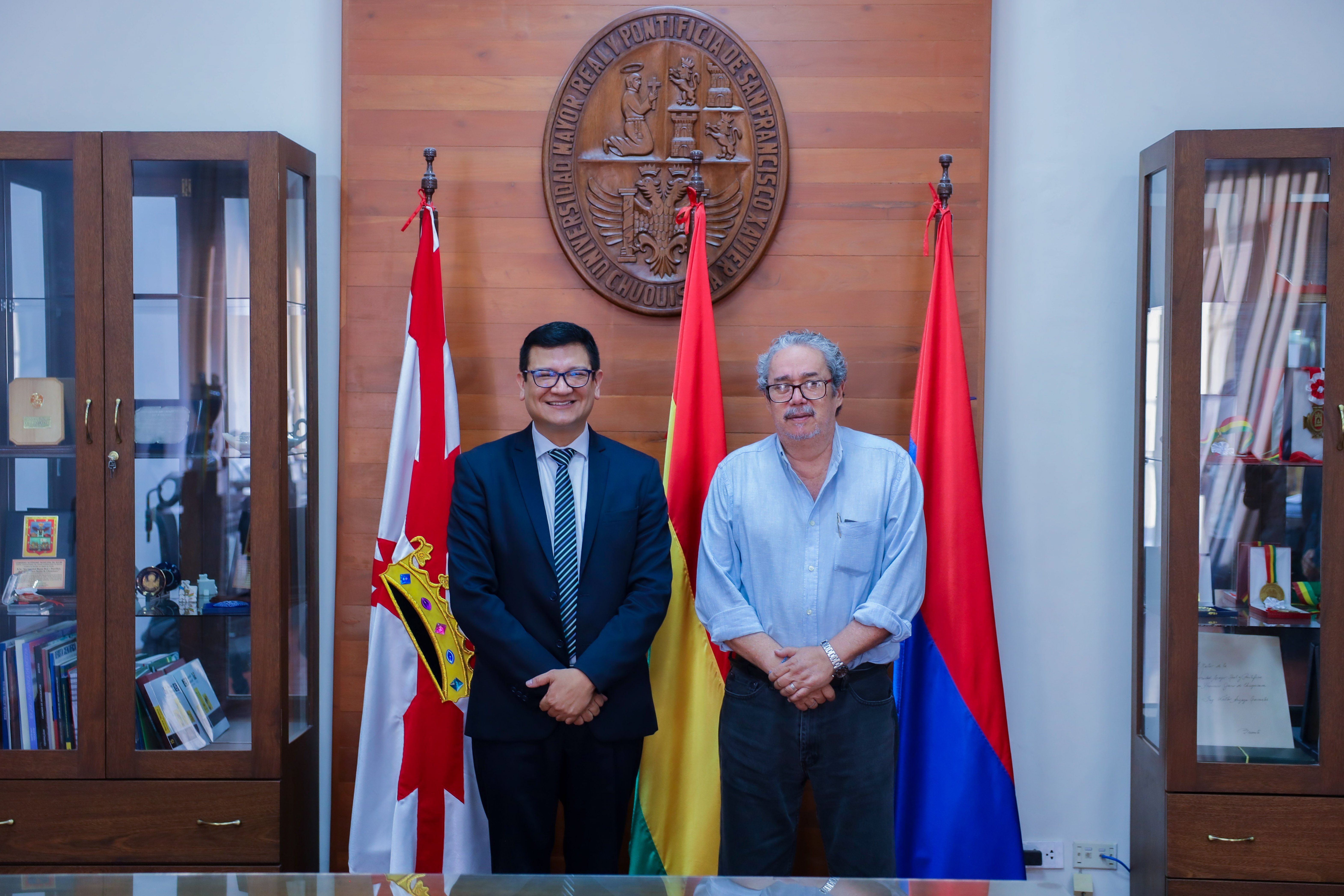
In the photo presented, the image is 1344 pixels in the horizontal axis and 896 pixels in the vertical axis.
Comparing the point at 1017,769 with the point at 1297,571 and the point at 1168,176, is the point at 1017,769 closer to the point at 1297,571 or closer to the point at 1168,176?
the point at 1297,571

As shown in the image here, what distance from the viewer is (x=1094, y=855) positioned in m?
2.52

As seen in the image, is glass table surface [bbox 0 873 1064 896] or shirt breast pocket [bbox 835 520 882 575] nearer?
glass table surface [bbox 0 873 1064 896]

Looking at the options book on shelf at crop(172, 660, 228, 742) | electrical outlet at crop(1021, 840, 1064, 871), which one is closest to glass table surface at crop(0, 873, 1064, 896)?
book on shelf at crop(172, 660, 228, 742)

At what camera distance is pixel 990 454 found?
2.53 meters

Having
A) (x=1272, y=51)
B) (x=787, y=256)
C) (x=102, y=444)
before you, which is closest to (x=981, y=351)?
(x=787, y=256)

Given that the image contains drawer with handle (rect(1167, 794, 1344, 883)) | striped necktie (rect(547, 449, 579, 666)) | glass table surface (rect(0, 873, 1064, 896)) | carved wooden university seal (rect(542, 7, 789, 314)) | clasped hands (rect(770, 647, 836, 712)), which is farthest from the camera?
carved wooden university seal (rect(542, 7, 789, 314))

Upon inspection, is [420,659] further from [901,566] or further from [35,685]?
[901,566]

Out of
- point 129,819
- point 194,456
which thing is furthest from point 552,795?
point 194,456

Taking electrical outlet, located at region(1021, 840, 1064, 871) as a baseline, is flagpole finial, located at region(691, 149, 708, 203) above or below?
above

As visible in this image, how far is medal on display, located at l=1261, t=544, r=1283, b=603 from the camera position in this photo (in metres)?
2.28

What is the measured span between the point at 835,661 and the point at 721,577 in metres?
0.31

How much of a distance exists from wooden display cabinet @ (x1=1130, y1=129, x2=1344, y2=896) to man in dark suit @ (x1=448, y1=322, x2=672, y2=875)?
53.3 inches

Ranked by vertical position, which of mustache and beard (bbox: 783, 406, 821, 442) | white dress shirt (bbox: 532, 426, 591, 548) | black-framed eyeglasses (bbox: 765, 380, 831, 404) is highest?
black-framed eyeglasses (bbox: 765, 380, 831, 404)

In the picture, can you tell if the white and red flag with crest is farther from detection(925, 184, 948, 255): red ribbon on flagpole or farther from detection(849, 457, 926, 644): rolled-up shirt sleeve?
detection(849, 457, 926, 644): rolled-up shirt sleeve
